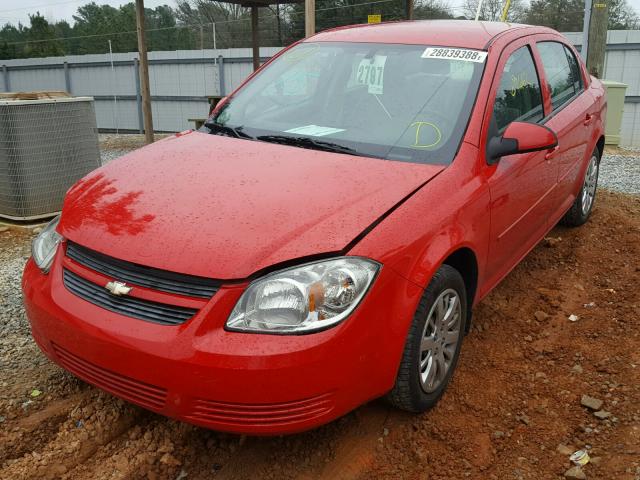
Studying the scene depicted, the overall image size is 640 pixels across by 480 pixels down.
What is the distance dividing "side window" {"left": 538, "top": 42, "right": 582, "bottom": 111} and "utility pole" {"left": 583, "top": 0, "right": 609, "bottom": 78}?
3565 mm

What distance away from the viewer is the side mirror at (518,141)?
323cm

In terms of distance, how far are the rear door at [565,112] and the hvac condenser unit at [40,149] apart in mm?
4439

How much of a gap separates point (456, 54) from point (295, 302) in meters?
1.99

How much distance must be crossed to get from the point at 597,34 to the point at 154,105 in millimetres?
12797

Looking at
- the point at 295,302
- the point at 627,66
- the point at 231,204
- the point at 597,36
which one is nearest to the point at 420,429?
the point at 295,302

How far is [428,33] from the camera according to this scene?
151 inches

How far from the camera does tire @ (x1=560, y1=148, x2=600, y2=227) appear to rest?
211 inches

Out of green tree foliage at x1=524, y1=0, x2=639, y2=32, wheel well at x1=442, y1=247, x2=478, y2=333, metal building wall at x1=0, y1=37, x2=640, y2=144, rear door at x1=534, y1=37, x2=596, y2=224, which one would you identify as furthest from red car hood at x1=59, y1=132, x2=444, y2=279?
green tree foliage at x1=524, y1=0, x2=639, y2=32

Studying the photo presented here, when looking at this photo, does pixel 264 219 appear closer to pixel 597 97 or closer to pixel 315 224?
pixel 315 224

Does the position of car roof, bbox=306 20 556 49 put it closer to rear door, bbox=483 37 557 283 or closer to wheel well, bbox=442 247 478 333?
rear door, bbox=483 37 557 283

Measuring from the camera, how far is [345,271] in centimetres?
238

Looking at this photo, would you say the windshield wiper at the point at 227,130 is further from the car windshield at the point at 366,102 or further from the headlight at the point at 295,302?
the headlight at the point at 295,302

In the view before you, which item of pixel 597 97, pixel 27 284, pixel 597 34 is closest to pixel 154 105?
pixel 597 34

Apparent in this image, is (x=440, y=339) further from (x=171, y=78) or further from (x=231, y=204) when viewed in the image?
(x=171, y=78)
